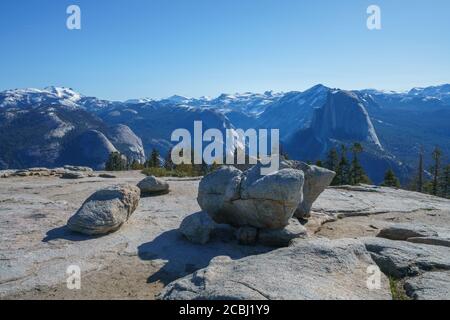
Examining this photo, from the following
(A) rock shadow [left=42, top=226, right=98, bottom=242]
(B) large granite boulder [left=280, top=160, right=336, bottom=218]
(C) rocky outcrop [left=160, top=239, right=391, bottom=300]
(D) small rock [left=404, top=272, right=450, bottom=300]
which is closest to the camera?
(C) rocky outcrop [left=160, top=239, right=391, bottom=300]

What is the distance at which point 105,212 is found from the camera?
62.8ft

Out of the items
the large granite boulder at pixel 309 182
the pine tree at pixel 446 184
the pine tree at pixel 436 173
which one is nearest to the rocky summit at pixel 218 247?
the large granite boulder at pixel 309 182

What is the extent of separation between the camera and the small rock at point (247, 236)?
18375mm

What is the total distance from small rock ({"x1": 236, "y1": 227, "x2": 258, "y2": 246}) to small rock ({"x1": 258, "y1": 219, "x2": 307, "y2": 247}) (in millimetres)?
238

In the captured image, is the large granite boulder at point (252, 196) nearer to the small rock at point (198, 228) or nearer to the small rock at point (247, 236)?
the small rock at point (247, 236)

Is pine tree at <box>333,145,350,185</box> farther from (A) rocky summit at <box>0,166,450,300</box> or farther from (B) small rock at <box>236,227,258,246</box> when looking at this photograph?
(B) small rock at <box>236,227,258,246</box>

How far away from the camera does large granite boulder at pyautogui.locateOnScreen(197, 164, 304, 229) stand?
1791 cm

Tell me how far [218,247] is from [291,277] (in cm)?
631

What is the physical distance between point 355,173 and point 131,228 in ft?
239

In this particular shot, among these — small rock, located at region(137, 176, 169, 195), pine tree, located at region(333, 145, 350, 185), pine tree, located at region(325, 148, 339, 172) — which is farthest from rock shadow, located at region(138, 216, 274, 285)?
pine tree, located at region(325, 148, 339, 172)

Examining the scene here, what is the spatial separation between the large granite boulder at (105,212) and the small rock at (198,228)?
3146mm

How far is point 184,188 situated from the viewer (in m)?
31.3
